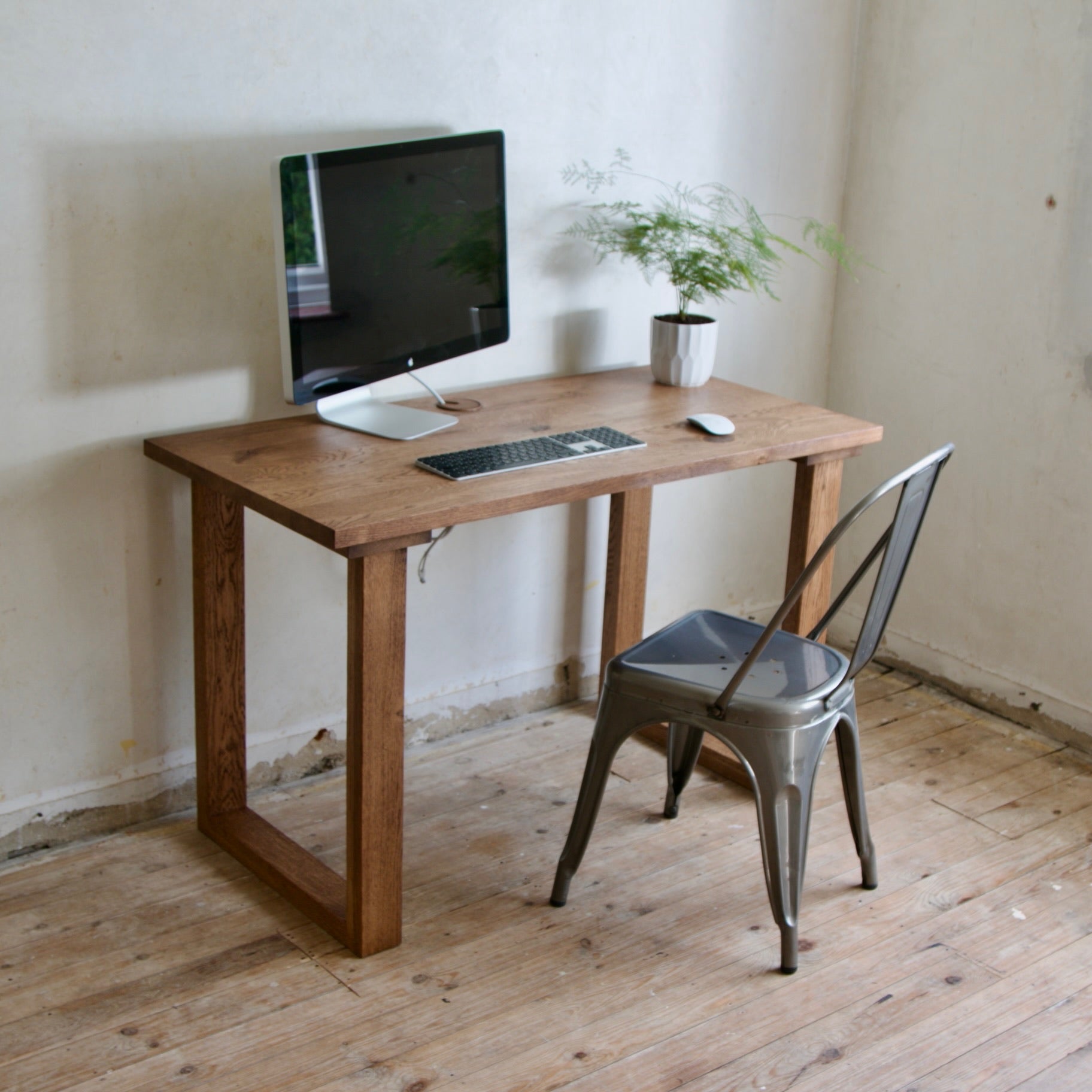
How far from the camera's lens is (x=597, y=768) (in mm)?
2125

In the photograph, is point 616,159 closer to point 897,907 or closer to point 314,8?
point 314,8

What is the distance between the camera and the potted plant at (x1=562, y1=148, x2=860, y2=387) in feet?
8.64

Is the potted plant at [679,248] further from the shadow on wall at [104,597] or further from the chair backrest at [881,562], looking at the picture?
the shadow on wall at [104,597]

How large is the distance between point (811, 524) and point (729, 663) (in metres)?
0.54

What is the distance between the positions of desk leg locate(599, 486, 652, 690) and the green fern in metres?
0.41

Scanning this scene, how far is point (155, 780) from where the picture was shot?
2.45m

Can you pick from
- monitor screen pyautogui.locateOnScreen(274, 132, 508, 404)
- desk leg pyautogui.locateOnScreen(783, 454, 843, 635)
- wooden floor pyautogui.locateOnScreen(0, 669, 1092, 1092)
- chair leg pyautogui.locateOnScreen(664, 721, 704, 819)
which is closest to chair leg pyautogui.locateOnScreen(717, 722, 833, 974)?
wooden floor pyautogui.locateOnScreen(0, 669, 1092, 1092)

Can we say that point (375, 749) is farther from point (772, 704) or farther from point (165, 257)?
point (165, 257)

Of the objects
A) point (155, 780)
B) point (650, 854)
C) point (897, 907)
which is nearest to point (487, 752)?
point (650, 854)

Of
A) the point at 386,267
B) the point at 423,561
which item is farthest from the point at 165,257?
the point at 423,561

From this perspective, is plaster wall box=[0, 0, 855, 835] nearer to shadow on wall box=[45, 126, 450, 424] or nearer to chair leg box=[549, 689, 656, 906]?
shadow on wall box=[45, 126, 450, 424]

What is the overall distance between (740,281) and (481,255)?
2.48 feet

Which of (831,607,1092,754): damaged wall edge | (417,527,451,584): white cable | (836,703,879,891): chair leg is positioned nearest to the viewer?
(836,703,879,891): chair leg

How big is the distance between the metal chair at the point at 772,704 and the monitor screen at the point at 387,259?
657mm
